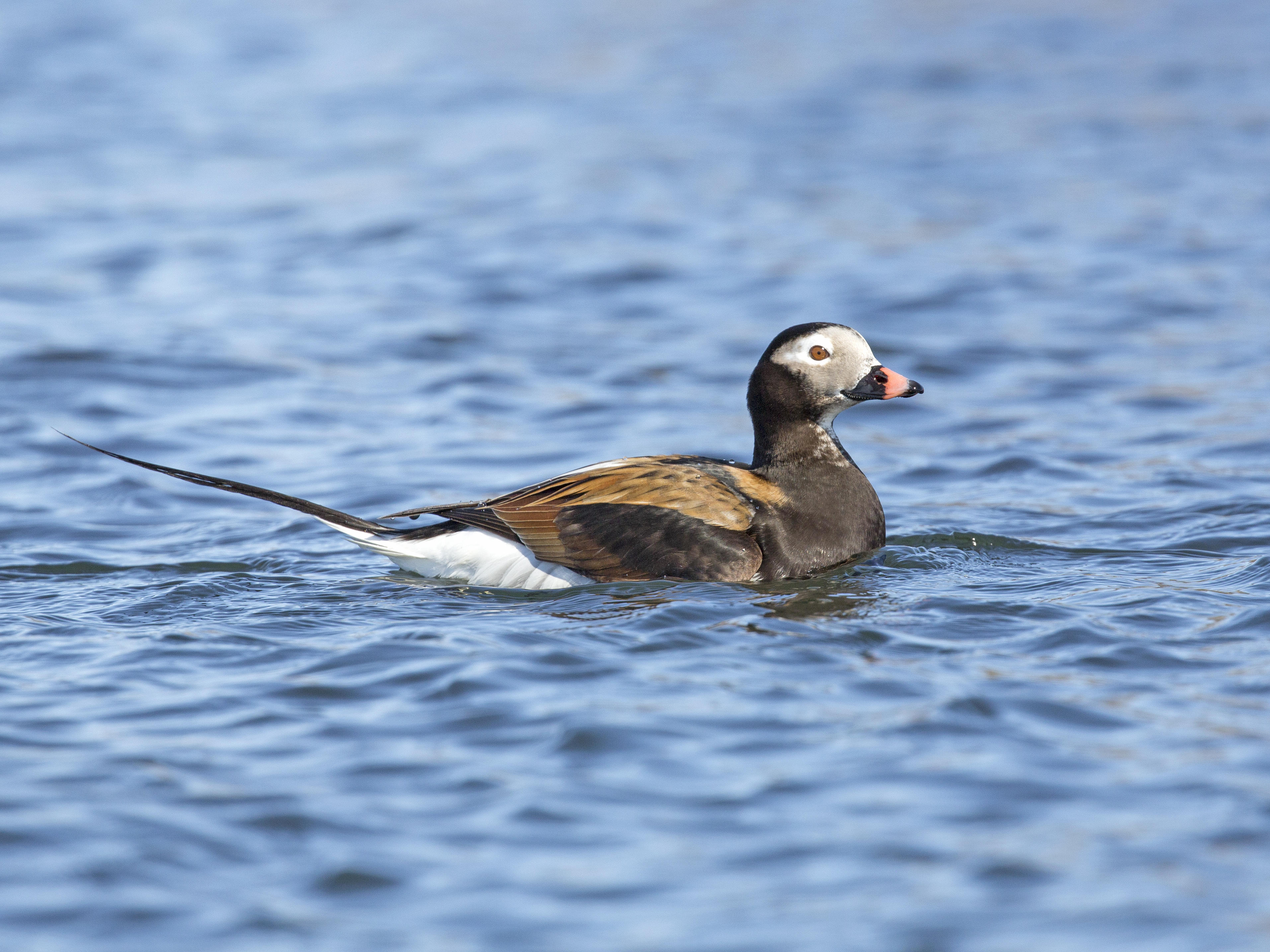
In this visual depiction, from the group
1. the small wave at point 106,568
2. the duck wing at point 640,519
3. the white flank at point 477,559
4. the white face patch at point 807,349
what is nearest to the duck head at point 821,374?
the white face patch at point 807,349

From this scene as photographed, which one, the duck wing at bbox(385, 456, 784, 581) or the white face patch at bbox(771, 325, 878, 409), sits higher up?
the white face patch at bbox(771, 325, 878, 409)

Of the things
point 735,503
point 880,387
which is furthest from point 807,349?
point 735,503

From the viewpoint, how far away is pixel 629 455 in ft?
33.8

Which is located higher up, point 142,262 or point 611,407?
point 142,262

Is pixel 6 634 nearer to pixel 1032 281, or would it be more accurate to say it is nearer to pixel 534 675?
pixel 534 675

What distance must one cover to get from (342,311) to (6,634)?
23.2ft

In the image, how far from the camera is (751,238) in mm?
15484

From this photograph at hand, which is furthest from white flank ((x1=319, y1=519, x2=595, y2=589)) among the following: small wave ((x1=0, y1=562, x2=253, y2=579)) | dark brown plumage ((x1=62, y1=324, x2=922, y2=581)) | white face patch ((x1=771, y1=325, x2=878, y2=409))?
white face patch ((x1=771, y1=325, x2=878, y2=409))

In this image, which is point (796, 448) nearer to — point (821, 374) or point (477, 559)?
point (821, 374)

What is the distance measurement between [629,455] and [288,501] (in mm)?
3262

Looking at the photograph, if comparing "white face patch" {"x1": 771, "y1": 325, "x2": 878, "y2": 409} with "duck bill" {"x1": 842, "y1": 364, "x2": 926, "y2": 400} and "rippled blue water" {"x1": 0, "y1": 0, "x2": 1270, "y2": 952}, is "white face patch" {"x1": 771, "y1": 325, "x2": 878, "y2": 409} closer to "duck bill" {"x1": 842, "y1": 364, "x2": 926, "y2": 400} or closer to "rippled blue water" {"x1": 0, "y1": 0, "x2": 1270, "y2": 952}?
"duck bill" {"x1": 842, "y1": 364, "x2": 926, "y2": 400}

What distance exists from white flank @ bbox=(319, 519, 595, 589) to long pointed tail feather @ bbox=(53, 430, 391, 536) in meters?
0.03

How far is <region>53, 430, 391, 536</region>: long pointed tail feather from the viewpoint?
23.7 feet

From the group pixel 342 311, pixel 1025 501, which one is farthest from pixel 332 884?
pixel 342 311
